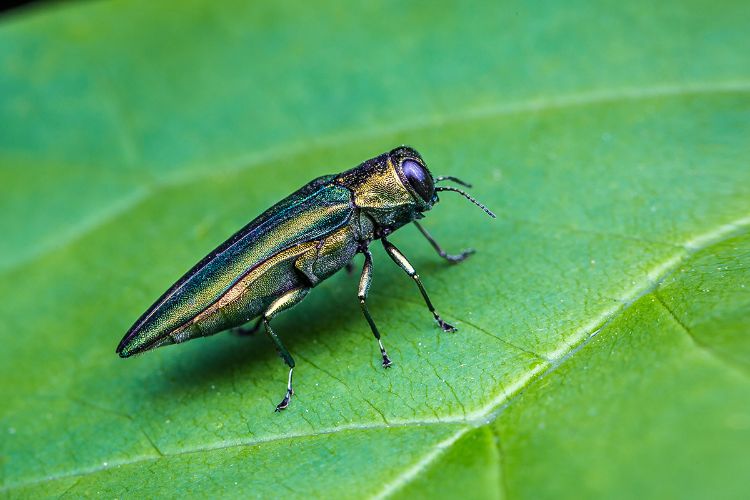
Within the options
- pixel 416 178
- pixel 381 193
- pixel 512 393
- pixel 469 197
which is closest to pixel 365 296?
pixel 381 193

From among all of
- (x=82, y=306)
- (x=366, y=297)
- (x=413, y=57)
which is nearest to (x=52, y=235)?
(x=82, y=306)

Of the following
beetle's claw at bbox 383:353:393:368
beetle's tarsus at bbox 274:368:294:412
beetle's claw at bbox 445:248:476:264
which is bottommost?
beetle's claw at bbox 445:248:476:264

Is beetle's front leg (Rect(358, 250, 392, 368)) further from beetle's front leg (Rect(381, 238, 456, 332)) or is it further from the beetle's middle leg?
the beetle's middle leg

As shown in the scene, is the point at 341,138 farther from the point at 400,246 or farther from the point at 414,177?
the point at 414,177

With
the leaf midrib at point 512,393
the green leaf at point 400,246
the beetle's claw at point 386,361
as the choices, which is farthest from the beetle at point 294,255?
the leaf midrib at point 512,393

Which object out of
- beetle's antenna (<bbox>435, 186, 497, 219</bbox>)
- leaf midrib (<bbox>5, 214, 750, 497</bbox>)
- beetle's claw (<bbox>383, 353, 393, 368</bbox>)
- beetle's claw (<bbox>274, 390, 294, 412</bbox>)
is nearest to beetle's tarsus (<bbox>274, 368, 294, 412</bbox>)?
beetle's claw (<bbox>274, 390, 294, 412</bbox>)

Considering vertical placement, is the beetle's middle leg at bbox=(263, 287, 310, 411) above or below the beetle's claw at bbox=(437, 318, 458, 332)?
above

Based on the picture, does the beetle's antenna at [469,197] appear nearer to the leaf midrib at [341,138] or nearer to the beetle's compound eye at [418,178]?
the beetle's compound eye at [418,178]
